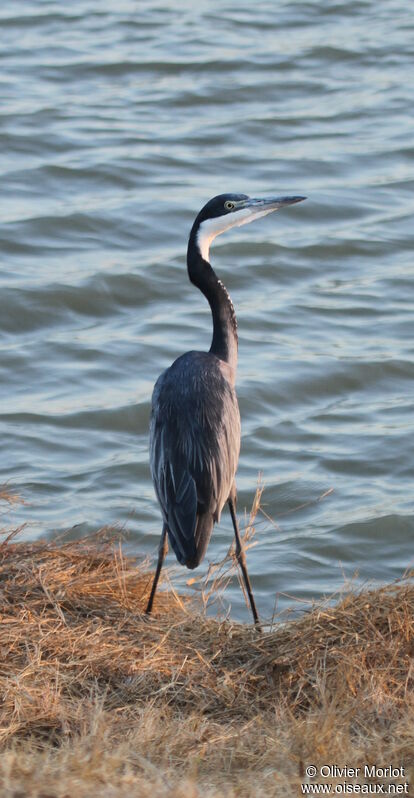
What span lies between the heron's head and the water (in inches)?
71.1

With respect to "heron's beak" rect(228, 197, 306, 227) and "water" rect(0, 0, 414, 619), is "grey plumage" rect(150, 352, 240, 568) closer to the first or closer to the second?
"water" rect(0, 0, 414, 619)

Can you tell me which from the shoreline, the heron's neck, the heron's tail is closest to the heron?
the heron's tail

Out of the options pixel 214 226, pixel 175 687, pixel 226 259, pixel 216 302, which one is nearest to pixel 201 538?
pixel 175 687

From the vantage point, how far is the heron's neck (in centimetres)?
654

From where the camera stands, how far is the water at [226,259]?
832 centimetres

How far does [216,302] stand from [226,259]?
17.0 feet

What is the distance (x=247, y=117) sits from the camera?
14477 mm

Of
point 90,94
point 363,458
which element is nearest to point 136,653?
point 363,458

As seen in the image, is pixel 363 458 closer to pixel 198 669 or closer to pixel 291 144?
pixel 198 669

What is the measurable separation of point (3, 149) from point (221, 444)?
865 centimetres

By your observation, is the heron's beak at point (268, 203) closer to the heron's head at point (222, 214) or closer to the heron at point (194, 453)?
the heron's head at point (222, 214)

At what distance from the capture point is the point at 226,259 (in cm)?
1171
